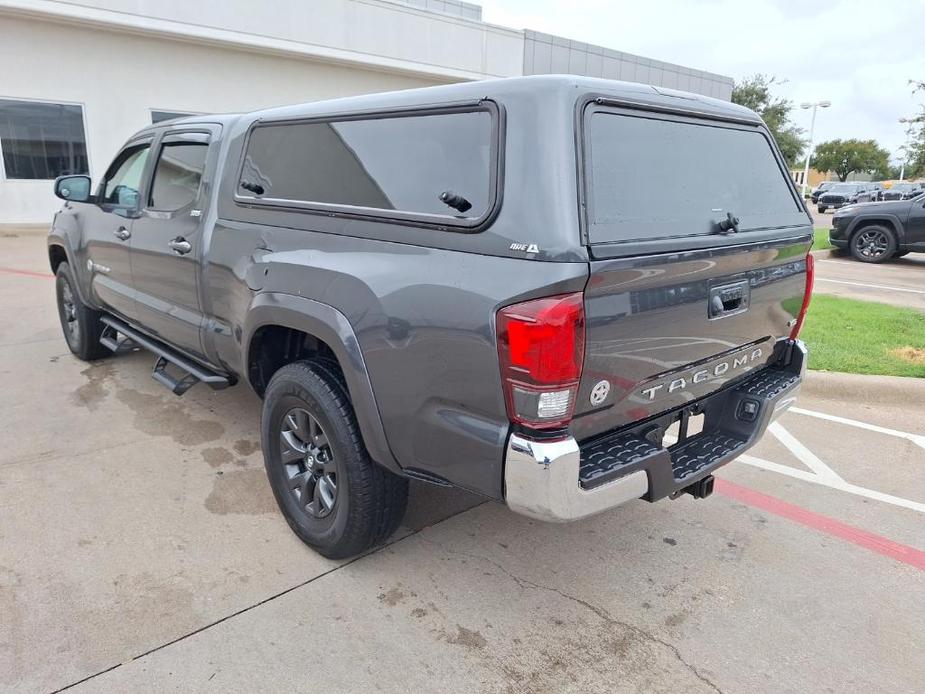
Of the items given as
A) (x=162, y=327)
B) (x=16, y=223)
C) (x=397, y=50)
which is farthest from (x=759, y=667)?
(x=397, y=50)

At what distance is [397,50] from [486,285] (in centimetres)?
1886

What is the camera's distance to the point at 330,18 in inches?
688

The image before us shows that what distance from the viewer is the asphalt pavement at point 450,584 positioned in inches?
92.3

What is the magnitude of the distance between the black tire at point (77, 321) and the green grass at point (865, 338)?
5.97 meters

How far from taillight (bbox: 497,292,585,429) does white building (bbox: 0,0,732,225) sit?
632 inches

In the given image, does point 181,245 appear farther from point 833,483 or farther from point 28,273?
point 28,273

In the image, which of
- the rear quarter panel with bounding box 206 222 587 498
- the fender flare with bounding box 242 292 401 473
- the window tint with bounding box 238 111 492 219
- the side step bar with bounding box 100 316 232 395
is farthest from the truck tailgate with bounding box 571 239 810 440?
the side step bar with bounding box 100 316 232 395

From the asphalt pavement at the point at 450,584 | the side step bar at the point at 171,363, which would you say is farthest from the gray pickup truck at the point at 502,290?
the asphalt pavement at the point at 450,584

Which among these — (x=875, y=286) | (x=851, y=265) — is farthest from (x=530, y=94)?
(x=851, y=265)

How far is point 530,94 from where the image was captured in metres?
2.18

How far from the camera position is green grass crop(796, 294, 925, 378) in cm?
546

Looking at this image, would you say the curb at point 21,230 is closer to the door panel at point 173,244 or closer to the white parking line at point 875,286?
the door panel at point 173,244

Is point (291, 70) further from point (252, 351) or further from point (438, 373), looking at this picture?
point (438, 373)

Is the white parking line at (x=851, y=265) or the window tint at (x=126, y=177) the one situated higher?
the window tint at (x=126, y=177)
